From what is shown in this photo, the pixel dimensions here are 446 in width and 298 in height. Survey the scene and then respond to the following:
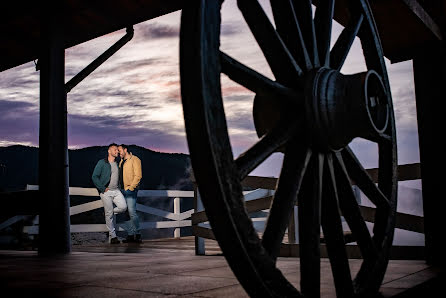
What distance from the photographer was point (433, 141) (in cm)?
365

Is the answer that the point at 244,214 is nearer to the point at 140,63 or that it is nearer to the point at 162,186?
the point at 140,63

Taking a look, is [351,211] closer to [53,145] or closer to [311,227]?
[311,227]

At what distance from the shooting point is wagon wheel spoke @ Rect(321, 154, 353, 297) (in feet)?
5.89

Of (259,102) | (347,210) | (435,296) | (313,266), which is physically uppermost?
(259,102)

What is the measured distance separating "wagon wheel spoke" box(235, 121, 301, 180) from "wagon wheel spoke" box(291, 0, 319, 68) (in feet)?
1.17

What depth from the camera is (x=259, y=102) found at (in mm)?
1873

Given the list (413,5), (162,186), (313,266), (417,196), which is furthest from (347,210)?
(162,186)

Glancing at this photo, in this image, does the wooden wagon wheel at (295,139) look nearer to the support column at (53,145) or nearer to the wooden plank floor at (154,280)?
the wooden plank floor at (154,280)

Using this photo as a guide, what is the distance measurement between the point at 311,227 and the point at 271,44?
1.96 ft

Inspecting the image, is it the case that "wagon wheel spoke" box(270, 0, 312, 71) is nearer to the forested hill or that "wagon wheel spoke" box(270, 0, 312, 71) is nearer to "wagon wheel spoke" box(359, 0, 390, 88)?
"wagon wheel spoke" box(359, 0, 390, 88)

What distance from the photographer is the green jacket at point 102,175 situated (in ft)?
27.2

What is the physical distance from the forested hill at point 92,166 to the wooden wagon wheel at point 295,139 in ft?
52.5

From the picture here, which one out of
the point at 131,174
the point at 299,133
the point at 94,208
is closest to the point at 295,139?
the point at 299,133

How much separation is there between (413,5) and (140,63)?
933cm
